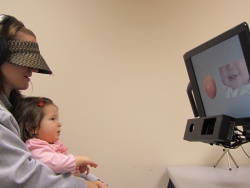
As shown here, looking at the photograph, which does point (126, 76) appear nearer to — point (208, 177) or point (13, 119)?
point (208, 177)

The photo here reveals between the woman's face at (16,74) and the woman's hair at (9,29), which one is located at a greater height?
the woman's hair at (9,29)

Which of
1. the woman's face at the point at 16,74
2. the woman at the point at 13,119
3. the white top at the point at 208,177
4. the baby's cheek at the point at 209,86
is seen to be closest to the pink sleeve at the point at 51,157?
the woman at the point at 13,119

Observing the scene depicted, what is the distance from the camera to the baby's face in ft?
3.28

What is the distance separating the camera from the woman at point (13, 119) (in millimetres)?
886

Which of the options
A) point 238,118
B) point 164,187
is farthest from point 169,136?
point 238,118

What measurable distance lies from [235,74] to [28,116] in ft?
2.78

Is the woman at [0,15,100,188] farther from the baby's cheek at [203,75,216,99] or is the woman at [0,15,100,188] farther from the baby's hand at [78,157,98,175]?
the baby's cheek at [203,75,216,99]

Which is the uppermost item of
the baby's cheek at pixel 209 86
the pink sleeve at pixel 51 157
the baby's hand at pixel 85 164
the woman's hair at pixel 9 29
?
the woman's hair at pixel 9 29

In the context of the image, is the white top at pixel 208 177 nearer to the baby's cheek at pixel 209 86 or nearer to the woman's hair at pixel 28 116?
the baby's cheek at pixel 209 86

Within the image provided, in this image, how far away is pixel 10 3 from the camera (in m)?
1.95

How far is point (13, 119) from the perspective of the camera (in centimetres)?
96

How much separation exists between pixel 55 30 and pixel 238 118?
4.54 ft

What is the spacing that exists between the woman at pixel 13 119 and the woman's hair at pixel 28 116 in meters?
0.05

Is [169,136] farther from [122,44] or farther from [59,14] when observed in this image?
[59,14]
